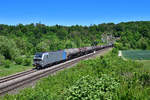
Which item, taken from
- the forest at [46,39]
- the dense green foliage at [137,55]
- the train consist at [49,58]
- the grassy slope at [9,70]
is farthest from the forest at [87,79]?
the dense green foliage at [137,55]

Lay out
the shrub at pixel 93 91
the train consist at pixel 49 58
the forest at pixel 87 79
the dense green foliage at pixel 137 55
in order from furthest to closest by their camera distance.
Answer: the dense green foliage at pixel 137 55 → the train consist at pixel 49 58 → the forest at pixel 87 79 → the shrub at pixel 93 91

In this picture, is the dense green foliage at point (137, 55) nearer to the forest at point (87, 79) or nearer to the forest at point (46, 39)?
the forest at point (87, 79)

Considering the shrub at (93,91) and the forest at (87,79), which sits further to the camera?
the forest at (87,79)

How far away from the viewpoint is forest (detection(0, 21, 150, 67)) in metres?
43.4

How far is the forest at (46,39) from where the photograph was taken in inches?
1709

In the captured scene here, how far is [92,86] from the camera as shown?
9867 millimetres

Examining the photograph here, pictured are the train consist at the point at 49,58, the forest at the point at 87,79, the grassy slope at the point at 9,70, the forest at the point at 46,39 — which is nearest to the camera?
the forest at the point at 87,79

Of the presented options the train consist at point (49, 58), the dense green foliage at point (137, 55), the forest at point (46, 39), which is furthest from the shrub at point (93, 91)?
the dense green foliage at point (137, 55)

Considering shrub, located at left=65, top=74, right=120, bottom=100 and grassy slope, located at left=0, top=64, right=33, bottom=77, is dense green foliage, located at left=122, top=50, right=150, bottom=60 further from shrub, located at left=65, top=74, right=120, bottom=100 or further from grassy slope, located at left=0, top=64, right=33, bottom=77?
shrub, located at left=65, top=74, right=120, bottom=100

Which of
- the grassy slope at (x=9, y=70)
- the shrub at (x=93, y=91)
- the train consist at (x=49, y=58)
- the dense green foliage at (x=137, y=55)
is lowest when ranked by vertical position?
the dense green foliage at (x=137, y=55)

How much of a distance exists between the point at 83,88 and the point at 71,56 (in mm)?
35667

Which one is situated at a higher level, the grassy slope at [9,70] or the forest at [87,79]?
the forest at [87,79]

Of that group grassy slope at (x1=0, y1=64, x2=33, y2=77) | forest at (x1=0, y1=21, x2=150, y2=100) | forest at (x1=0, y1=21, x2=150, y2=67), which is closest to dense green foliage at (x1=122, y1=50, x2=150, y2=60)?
forest at (x1=0, y1=21, x2=150, y2=100)

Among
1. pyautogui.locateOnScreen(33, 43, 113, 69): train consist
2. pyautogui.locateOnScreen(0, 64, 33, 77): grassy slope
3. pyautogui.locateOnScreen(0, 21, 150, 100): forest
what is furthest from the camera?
pyautogui.locateOnScreen(33, 43, 113, 69): train consist
